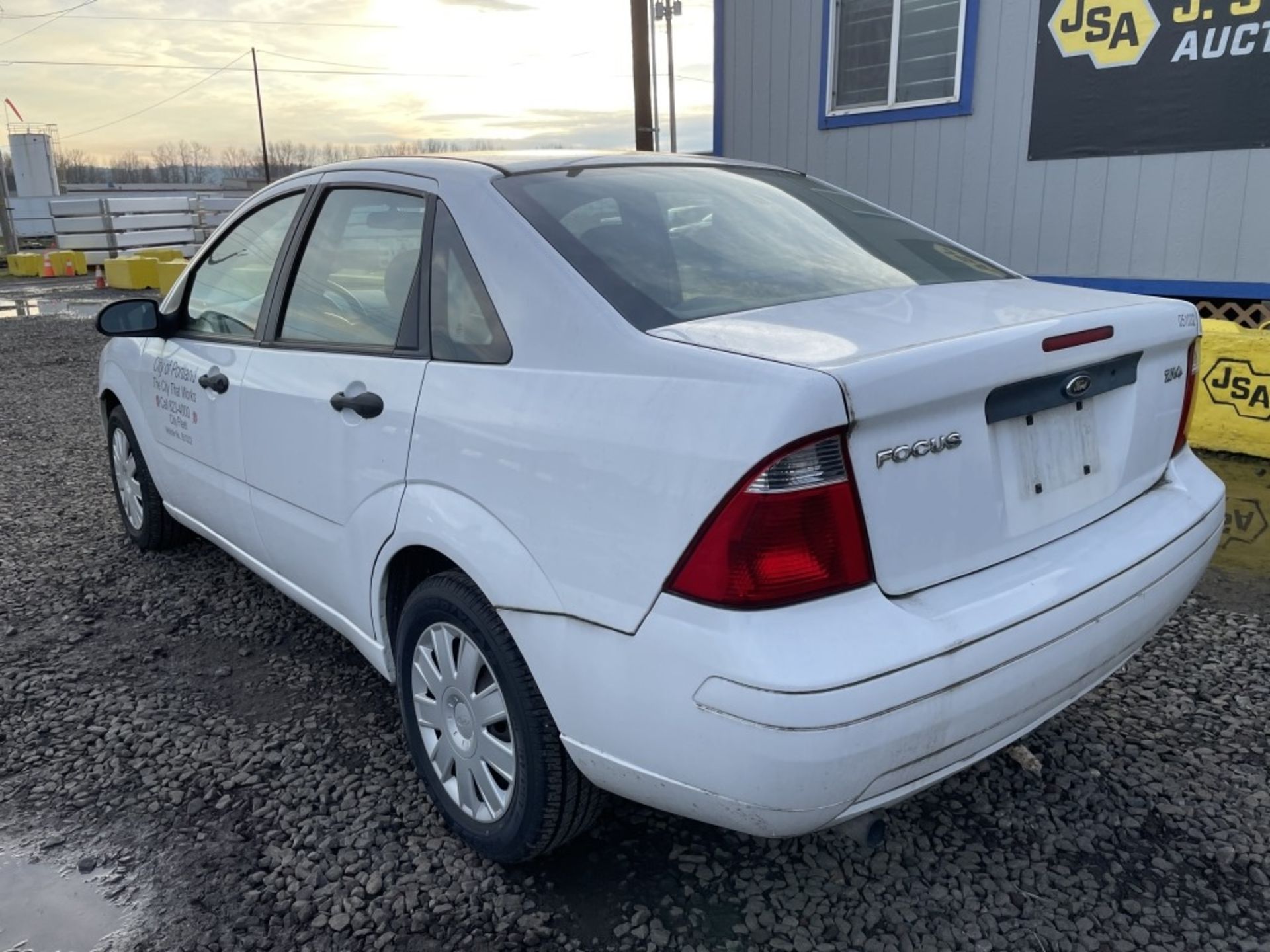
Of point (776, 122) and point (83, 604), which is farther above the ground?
point (776, 122)

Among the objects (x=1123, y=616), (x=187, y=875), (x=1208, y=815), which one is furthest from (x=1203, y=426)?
(x=187, y=875)

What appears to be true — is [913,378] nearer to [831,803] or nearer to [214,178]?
[831,803]

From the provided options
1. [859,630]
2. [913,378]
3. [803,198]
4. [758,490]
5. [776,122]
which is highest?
[776,122]

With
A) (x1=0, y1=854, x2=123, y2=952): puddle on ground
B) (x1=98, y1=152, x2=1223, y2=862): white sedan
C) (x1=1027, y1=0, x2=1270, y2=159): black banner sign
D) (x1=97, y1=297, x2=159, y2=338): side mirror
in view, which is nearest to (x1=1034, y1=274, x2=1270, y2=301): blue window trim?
(x1=1027, y1=0, x2=1270, y2=159): black banner sign

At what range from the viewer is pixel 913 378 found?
1.79m

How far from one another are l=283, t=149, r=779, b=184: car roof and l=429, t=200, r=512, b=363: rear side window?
0.19m

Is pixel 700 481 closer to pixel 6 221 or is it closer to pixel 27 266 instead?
pixel 27 266

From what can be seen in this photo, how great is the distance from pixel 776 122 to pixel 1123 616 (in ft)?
26.0

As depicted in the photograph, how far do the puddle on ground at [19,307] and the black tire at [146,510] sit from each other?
13.7 meters

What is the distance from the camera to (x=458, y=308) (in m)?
2.39

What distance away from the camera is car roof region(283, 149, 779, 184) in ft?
8.63

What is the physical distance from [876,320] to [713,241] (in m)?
0.60

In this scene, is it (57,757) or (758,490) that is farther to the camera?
(57,757)

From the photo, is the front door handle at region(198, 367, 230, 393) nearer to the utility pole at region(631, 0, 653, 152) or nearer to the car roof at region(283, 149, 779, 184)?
the car roof at region(283, 149, 779, 184)
